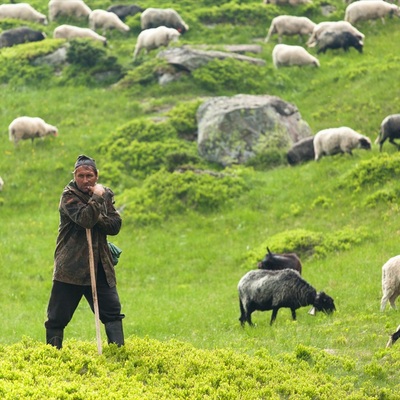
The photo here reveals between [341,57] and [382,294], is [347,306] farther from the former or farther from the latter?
[341,57]

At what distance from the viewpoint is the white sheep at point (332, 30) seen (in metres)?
40.6

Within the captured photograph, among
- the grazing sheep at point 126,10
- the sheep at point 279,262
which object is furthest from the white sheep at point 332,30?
the sheep at point 279,262

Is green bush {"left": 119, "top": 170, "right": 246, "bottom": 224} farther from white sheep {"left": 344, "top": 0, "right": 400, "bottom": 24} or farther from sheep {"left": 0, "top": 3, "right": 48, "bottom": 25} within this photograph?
sheep {"left": 0, "top": 3, "right": 48, "bottom": 25}

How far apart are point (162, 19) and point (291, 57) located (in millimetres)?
9684

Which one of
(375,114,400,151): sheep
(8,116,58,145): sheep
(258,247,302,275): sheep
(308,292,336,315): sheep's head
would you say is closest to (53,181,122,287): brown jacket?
(308,292,336,315): sheep's head

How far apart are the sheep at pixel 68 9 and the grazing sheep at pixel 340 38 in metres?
14.7

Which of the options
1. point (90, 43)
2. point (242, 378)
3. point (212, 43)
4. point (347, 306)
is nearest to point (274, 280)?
point (347, 306)

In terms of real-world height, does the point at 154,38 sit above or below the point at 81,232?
below

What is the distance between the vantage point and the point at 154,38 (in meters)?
41.6

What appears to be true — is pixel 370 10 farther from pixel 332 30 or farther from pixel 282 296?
pixel 282 296

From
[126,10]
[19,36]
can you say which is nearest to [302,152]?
[19,36]

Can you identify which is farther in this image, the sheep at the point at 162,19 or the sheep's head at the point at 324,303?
the sheep at the point at 162,19

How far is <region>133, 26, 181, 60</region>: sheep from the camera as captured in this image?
41.5m

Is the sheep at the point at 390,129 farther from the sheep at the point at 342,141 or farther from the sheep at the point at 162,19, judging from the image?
the sheep at the point at 162,19
